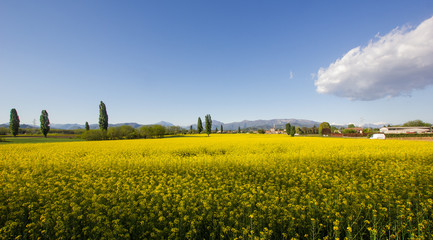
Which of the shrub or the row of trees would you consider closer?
the shrub

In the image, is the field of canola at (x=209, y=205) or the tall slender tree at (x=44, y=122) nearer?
the field of canola at (x=209, y=205)

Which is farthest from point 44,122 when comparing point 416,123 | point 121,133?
point 416,123

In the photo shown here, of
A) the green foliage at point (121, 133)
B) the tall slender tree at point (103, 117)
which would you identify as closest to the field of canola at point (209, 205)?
the green foliage at point (121, 133)

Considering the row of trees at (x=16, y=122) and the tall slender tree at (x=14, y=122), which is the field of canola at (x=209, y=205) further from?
the tall slender tree at (x=14, y=122)

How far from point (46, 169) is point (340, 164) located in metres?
16.2

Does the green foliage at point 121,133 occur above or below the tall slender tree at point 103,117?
below

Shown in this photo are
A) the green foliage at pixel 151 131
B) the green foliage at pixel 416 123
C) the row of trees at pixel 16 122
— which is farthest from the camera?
the green foliage at pixel 416 123

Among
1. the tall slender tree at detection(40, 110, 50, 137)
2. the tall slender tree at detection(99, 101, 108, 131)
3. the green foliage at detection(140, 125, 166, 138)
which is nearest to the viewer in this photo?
the tall slender tree at detection(99, 101, 108, 131)

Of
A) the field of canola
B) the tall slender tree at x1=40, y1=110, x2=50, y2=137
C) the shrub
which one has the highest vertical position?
the tall slender tree at x1=40, y1=110, x2=50, y2=137

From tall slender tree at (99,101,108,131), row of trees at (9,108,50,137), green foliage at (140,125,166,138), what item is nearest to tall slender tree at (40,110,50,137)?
row of trees at (9,108,50,137)

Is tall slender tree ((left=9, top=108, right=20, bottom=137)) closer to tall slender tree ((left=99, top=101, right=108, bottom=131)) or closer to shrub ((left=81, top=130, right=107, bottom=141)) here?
tall slender tree ((left=99, top=101, right=108, bottom=131))

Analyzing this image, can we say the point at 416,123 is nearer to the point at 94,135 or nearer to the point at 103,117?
the point at 103,117

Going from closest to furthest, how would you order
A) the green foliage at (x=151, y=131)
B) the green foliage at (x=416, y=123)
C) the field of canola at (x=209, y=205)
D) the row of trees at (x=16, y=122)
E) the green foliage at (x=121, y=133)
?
the field of canola at (x=209, y=205)
the green foliage at (x=121, y=133)
the green foliage at (x=151, y=131)
the row of trees at (x=16, y=122)
the green foliage at (x=416, y=123)

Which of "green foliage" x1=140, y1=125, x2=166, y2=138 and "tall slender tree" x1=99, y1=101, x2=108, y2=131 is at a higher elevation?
"tall slender tree" x1=99, y1=101, x2=108, y2=131
